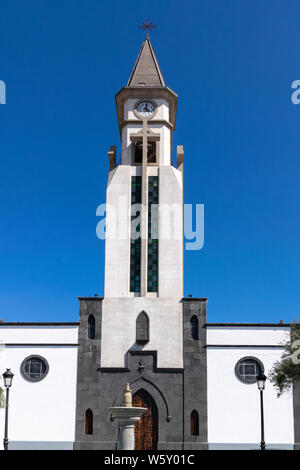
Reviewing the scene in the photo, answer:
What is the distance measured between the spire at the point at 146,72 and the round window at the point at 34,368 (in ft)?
62.1

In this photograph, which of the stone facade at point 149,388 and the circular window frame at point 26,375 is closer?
the stone facade at point 149,388

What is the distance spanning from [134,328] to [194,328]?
11.4 feet

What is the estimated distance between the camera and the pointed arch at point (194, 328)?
113 ft

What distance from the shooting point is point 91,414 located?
109ft

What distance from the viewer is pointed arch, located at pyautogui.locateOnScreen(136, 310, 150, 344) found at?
3434cm

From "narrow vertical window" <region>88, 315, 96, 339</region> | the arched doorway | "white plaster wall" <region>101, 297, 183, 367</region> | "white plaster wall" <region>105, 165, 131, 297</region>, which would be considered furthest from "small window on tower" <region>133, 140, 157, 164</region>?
the arched doorway

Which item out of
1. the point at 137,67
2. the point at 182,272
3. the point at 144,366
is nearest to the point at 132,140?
the point at 137,67

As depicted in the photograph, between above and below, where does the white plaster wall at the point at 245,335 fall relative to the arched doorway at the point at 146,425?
above

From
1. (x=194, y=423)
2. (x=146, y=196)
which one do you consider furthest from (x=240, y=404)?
(x=146, y=196)

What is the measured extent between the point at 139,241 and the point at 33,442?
13.0 m

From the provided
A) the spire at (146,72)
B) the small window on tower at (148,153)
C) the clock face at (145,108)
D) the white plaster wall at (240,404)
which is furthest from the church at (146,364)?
the spire at (146,72)

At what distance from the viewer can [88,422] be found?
33094 millimetres

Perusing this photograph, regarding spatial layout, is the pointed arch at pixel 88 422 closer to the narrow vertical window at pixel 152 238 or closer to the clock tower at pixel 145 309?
the clock tower at pixel 145 309
